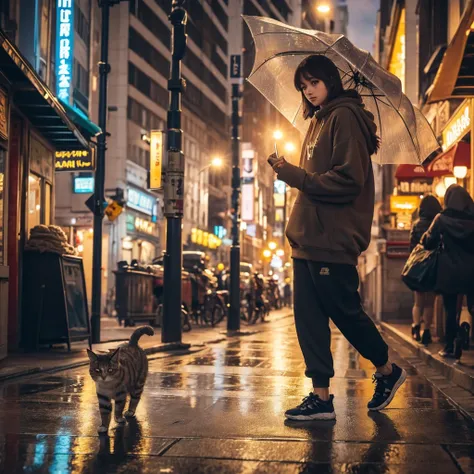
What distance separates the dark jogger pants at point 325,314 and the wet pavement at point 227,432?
38 centimetres

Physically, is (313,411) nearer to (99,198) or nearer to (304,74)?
(304,74)

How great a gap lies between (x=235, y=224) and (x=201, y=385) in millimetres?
16794

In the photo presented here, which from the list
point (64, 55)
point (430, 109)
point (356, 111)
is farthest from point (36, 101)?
point (430, 109)

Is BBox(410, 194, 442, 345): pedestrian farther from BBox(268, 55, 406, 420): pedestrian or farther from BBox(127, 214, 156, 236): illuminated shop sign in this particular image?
BBox(127, 214, 156, 236): illuminated shop sign

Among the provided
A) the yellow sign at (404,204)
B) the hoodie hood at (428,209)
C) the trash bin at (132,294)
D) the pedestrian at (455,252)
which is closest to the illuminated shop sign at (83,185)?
the yellow sign at (404,204)

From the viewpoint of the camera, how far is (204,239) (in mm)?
62094

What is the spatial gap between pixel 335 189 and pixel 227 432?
1.55 metres

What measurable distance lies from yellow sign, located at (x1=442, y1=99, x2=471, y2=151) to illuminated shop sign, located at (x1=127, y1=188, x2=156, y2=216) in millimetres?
28313

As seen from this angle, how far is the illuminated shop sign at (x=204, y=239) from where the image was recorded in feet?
194

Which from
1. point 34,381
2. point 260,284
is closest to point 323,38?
point 34,381

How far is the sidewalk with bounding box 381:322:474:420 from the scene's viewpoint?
6996mm

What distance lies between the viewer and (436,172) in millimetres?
18609

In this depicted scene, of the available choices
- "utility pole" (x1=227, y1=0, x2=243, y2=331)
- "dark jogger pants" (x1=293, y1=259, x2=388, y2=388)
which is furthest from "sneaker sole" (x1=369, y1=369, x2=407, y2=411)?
"utility pole" (x1=227, y1=0, x2=243, y2=331)

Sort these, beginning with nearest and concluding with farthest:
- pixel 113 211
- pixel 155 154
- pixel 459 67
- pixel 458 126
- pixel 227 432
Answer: pixel 227 432, pixel 459 67, pixel 113 211, pixel 458 126, pixel 155 154
